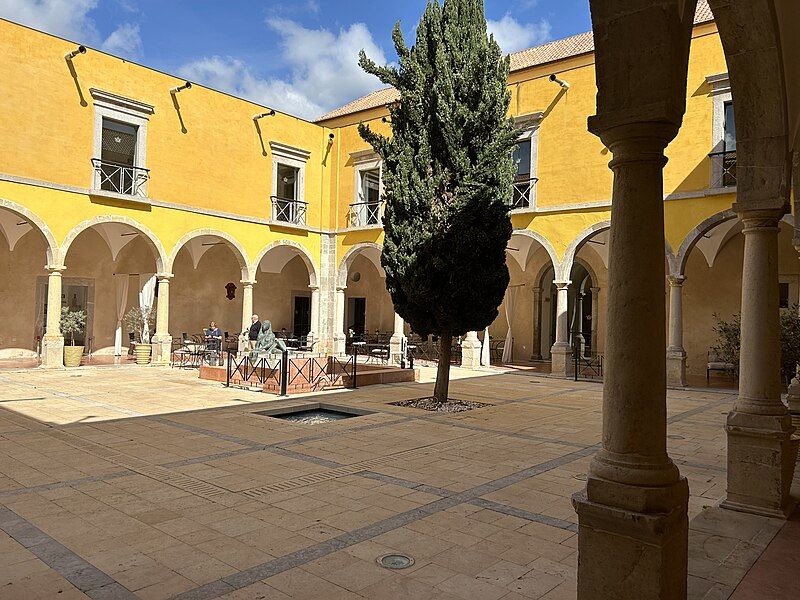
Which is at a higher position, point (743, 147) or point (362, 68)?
point (362, 68)

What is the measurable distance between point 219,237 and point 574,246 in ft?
31.3

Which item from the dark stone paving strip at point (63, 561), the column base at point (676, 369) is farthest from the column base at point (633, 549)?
the column base at point (676, 369)

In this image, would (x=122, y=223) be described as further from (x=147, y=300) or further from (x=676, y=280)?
(x=676, y=280)

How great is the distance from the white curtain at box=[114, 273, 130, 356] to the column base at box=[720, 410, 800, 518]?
1588 cm

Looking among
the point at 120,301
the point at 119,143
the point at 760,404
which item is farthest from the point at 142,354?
the point at 760,404

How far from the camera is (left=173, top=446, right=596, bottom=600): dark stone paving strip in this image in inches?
116

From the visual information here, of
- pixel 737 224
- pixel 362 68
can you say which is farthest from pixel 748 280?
pixel 737 224

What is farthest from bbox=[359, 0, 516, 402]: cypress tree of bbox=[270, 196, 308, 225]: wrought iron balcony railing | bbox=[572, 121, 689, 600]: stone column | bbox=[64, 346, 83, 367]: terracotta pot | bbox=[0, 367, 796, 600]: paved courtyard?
bbox=[270, 196, 308, 225]: wrought iron balcony railing

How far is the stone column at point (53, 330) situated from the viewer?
1328cm

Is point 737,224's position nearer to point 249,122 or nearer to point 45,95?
point 249,122

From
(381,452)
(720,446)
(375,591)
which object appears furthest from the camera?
(720,446)

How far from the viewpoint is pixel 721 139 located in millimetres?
12930

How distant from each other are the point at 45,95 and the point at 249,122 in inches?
209

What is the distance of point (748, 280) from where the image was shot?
4.20m
